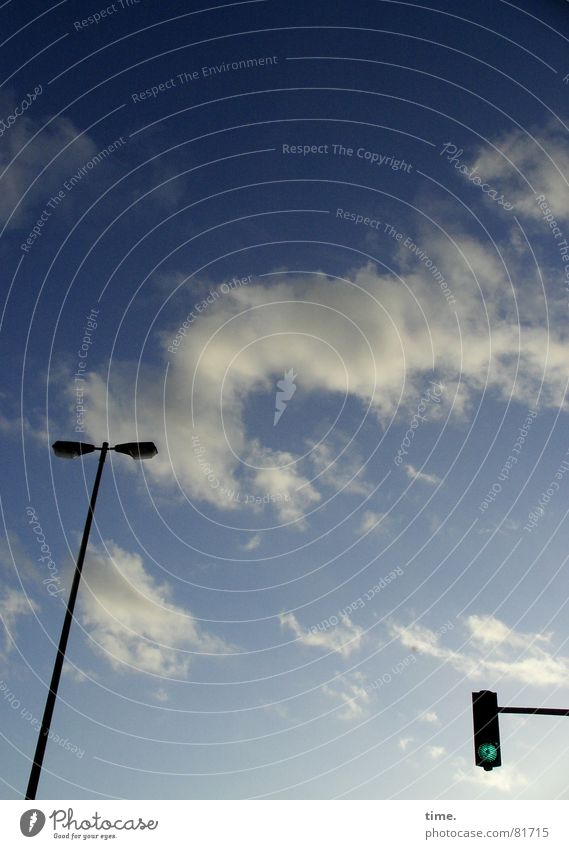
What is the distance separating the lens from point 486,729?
504 inches

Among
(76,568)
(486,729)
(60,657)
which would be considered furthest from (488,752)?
(76,568)

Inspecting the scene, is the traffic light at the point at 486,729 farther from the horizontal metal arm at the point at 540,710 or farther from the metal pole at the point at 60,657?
the metal pole at the point at 60,657

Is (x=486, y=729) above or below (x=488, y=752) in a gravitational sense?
above

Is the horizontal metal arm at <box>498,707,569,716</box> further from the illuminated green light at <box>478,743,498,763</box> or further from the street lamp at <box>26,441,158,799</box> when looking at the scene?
the street lamp at <box>26,441,158,799</box>

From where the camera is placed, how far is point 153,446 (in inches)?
636

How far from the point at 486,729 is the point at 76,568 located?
8.90m

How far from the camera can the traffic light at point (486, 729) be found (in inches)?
499

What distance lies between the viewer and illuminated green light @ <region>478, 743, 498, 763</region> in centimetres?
1266
